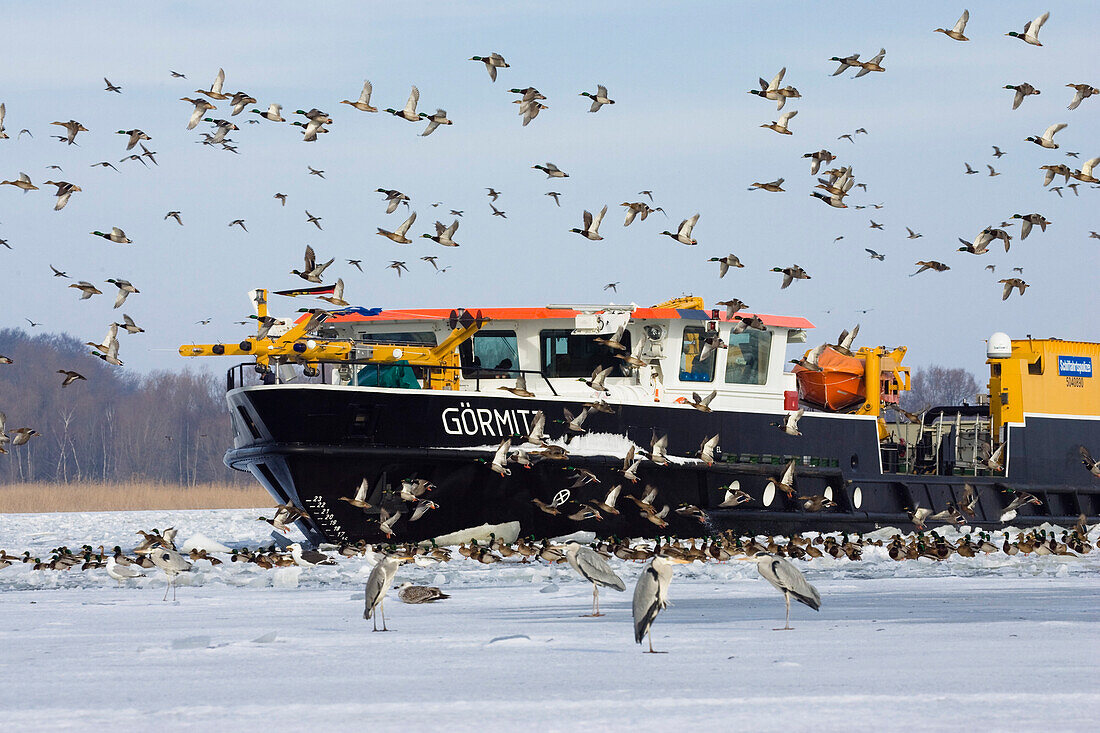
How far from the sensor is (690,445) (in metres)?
20.9

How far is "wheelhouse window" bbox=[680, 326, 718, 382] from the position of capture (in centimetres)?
2183

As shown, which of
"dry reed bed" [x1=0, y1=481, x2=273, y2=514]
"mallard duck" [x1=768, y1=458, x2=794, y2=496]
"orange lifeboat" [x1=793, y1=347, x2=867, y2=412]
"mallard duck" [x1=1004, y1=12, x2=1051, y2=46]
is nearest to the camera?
"mallard duck" [x1=1004, y1=12, x2=1051, y2=46]

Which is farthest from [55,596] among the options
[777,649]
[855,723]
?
[855,723]

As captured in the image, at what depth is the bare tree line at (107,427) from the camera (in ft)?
294

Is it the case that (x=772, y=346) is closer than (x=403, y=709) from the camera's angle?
No

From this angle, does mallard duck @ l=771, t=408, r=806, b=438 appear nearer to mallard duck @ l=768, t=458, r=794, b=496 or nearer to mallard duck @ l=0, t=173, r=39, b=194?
mallard duck @ l=768, t=458, r=794, b=496

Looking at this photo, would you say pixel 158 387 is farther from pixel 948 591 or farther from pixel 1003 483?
pixel 948 591

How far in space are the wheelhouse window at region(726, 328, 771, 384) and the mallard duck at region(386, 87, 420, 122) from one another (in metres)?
7.82

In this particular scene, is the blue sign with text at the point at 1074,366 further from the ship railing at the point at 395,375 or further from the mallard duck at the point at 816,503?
the ship railing at the point at 395,375

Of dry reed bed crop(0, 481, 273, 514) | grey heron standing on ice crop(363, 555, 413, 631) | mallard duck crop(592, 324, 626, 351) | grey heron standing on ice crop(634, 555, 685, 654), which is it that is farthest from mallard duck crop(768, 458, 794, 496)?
dry reed bed crop(0, 481, 273, 514)

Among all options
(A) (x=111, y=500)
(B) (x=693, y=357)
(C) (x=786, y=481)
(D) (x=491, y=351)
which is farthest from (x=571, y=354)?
(A) (x=111, y=500)

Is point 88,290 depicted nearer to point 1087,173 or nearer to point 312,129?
point 312,129

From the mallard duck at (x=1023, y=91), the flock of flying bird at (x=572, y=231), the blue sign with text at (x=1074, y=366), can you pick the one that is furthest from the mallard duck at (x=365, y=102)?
the blue sign with text at (x=1074, y=366)

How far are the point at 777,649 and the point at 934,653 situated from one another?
0.95 m
